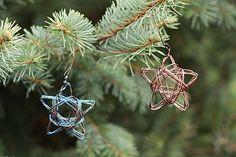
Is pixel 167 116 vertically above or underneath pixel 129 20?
above

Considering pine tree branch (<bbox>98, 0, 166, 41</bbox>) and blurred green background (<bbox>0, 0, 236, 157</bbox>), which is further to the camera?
blurred green background (<bbox>0, 0, 236, 157</bbox>)

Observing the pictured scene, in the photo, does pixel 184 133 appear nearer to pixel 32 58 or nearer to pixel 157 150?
pixel 157 150

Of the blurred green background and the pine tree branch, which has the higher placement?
the blurred green background

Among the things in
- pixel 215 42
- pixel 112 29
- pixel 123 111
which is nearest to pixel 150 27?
pixel 112 29

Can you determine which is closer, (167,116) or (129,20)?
(129,20)

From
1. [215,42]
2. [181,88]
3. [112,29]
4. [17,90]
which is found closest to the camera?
[181,88]

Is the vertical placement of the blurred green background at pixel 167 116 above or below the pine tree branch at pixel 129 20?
above

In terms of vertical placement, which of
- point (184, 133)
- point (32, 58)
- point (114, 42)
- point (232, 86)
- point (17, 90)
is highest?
point (232, 86)

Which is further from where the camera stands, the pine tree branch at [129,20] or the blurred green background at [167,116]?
the blurred green background at [167,116]
